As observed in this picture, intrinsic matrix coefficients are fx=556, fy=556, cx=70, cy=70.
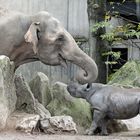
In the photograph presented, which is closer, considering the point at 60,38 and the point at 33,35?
the point at 33,35

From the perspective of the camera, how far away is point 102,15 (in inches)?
353

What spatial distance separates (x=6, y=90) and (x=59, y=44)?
0.84 m

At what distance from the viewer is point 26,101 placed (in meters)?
5.93

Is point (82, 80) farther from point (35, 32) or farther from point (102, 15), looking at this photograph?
point (102, 15)

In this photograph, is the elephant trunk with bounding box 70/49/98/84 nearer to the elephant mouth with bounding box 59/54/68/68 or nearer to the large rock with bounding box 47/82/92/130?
the elephant mouth with bounding box 59/54/68/68

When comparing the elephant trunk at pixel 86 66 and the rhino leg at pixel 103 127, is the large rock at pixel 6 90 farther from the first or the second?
Answer: the rhino leg at pixel 103 127

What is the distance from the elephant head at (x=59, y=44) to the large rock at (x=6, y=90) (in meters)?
0.43

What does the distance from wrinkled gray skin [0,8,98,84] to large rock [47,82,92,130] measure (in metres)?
0.47

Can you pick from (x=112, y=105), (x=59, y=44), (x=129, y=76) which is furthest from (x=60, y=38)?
(x=129, y=76)

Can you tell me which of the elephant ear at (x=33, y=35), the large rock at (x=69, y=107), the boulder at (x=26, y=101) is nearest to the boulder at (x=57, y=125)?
the boulder at (x=26, y=101)

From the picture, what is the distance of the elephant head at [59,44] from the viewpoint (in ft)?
18.9

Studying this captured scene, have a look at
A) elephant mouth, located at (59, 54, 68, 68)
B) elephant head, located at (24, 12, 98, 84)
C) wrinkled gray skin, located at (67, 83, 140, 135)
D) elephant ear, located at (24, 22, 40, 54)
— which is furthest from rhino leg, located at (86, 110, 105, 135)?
elephant ear, located at (24, 22, 40, 54)

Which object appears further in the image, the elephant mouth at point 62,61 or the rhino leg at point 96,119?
the elephant mouth at point 62,61

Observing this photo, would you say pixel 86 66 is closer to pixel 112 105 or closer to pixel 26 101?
pixel 112 105
